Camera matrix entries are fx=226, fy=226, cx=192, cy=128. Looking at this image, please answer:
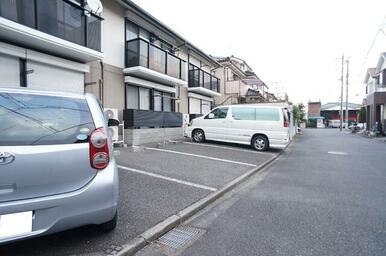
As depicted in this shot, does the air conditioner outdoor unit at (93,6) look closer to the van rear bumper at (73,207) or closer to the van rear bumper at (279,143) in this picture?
the van rear bumper at (73,207)

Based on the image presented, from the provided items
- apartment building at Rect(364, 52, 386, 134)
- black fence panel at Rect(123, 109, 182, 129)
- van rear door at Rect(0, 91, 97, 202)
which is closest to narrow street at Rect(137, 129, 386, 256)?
van rear door at Rect(0, 91, 97, 202)

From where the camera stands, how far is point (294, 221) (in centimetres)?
321

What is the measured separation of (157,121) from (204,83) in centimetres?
669

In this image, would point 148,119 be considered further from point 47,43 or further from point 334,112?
point 334,112

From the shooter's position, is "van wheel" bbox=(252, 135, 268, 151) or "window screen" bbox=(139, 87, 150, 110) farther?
"window screen" bbox=(139, 87, 150, 110)

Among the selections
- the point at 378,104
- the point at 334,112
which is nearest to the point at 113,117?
the point at 378,104

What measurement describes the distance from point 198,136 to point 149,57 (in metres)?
4.34

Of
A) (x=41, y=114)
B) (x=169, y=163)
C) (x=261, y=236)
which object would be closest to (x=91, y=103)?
(x=41, y=114)

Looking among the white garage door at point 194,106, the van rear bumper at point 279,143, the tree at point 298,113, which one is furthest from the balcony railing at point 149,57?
the tree at point 298,113

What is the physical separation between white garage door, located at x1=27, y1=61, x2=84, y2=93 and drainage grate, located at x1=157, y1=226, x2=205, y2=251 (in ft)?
16.9

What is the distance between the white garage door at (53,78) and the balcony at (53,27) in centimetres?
49

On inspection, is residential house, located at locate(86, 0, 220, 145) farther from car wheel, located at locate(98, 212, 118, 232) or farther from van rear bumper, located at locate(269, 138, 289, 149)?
car wheel, located at locate(98, 212, 118, 232)

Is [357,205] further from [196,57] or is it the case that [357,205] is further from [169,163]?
[196,57]

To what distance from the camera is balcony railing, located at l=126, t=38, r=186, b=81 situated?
376 inches
